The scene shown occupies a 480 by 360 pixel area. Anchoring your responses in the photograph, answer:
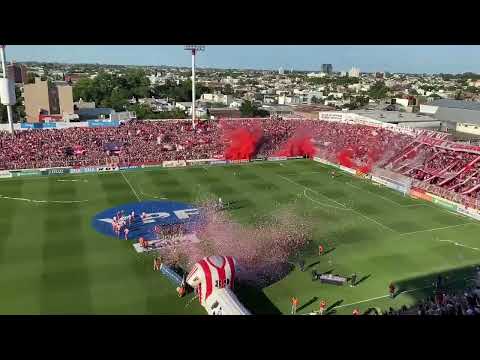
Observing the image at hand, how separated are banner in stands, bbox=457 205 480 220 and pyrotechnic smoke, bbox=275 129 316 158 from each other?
18.4 metres

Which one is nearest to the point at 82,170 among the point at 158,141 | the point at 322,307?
the point at 158,141

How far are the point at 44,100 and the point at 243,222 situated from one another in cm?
5556

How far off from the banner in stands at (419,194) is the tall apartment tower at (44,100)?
54.1m

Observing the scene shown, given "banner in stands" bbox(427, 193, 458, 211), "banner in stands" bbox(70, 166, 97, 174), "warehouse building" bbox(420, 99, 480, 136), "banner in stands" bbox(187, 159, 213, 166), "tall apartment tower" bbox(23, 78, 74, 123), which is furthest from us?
"tall apartment tower" bbox(23, 78, 74, 123)

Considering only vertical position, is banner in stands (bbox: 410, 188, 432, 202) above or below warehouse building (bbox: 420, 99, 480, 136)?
Result: below

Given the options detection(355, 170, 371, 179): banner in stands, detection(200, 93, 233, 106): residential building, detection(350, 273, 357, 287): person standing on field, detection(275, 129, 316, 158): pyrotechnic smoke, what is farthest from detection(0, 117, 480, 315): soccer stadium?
detection(200, 93, 233, 106): residential building

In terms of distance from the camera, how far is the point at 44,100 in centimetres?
6881

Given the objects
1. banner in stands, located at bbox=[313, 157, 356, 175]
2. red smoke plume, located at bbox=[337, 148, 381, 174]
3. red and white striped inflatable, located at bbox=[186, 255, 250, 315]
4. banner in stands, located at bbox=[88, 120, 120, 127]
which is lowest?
banner in stands, located at bbox=[313, 157, 356, 175]

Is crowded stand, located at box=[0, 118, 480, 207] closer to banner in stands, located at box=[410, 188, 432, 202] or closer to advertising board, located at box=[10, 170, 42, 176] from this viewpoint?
banner in stands, located at box=[410, 188, 432, 202]

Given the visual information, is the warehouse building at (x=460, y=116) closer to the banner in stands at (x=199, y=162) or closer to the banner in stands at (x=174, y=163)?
the banner in stands at (x=199, y=162)

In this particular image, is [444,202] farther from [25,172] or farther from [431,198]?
[25,172]

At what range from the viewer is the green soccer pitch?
1708cm

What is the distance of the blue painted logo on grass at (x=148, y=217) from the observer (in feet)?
77.8

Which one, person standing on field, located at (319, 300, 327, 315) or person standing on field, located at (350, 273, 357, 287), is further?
person standing on field, located at (350, 273, 357, 287)
